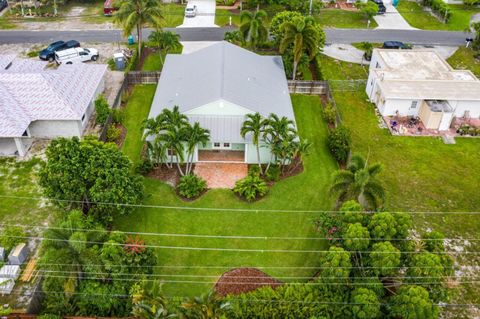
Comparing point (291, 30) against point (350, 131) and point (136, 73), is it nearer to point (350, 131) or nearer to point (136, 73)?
point (350, 131)

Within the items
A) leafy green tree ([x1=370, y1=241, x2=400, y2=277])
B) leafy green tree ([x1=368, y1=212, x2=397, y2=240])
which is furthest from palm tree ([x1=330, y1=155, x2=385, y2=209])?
leafy green tree ([x1=370, y1=241, x2=400, y2=277])

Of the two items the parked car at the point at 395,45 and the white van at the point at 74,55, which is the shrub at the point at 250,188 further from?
the parked car at the point at 395,45

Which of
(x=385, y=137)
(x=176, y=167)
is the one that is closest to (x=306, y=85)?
(x=385, y=137)

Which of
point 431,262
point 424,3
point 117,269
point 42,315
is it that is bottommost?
point 42,315

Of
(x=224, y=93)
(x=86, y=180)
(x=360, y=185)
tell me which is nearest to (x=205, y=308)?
(x=86, y=180)

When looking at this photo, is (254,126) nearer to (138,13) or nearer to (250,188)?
(250,188)
